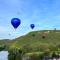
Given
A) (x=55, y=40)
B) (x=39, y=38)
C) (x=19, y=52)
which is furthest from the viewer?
(x=39, y=38)

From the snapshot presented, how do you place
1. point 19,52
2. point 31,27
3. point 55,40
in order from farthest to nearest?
point 55,40
point 19,52
point 31,27

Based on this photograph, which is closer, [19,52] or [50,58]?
[50,58]

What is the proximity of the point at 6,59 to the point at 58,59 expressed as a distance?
14.8 metres

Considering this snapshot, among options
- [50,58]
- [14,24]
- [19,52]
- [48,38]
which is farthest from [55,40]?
[14,24]

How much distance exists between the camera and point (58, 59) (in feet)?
178

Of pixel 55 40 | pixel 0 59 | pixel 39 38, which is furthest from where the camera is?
pixel 39 38

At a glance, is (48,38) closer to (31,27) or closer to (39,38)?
(39,38)

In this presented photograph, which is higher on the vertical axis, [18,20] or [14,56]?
[18,20]

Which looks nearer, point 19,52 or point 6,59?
point 6,59

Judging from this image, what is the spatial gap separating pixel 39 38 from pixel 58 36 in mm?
9067

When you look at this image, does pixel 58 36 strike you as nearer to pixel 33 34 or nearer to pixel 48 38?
pixel 48 38

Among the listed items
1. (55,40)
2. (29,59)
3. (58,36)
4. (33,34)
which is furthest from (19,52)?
(33,34)

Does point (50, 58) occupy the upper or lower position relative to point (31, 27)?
lower

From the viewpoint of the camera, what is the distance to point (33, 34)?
15712cm
